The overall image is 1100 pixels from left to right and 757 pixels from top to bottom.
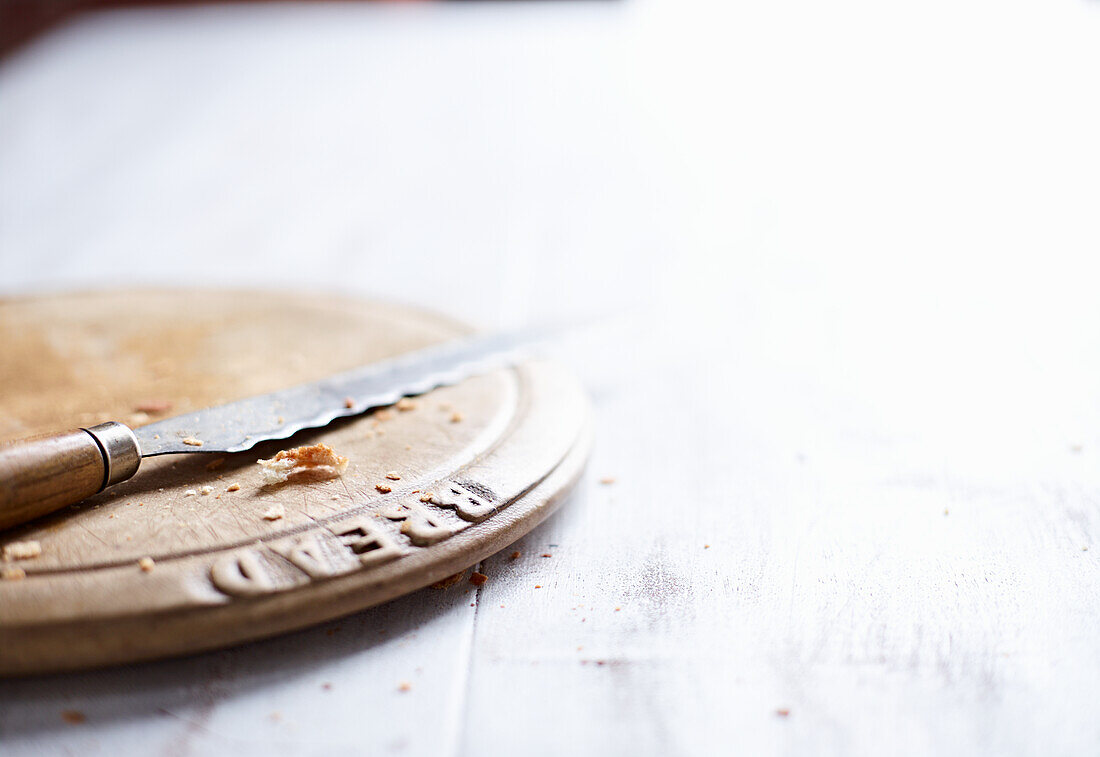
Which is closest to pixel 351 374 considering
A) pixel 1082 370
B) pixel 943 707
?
pixel 943 707

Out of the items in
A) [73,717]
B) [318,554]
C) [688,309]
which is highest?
[688,309]

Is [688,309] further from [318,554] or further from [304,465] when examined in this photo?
[318,554]

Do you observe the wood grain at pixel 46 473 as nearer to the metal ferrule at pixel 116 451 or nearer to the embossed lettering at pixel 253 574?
the metal ferrule at pixel 116 451

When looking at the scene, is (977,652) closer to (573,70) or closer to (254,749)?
(254,749)

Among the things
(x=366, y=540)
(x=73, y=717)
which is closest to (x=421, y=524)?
(x=366, y=540)

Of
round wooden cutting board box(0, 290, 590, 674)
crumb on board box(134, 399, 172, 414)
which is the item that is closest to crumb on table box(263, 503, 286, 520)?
round wooden cutting board box(0, 290, 590, 674)

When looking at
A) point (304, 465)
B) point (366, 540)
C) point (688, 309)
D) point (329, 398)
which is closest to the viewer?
point (366, 540)

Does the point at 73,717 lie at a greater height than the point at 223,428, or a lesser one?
lesser
